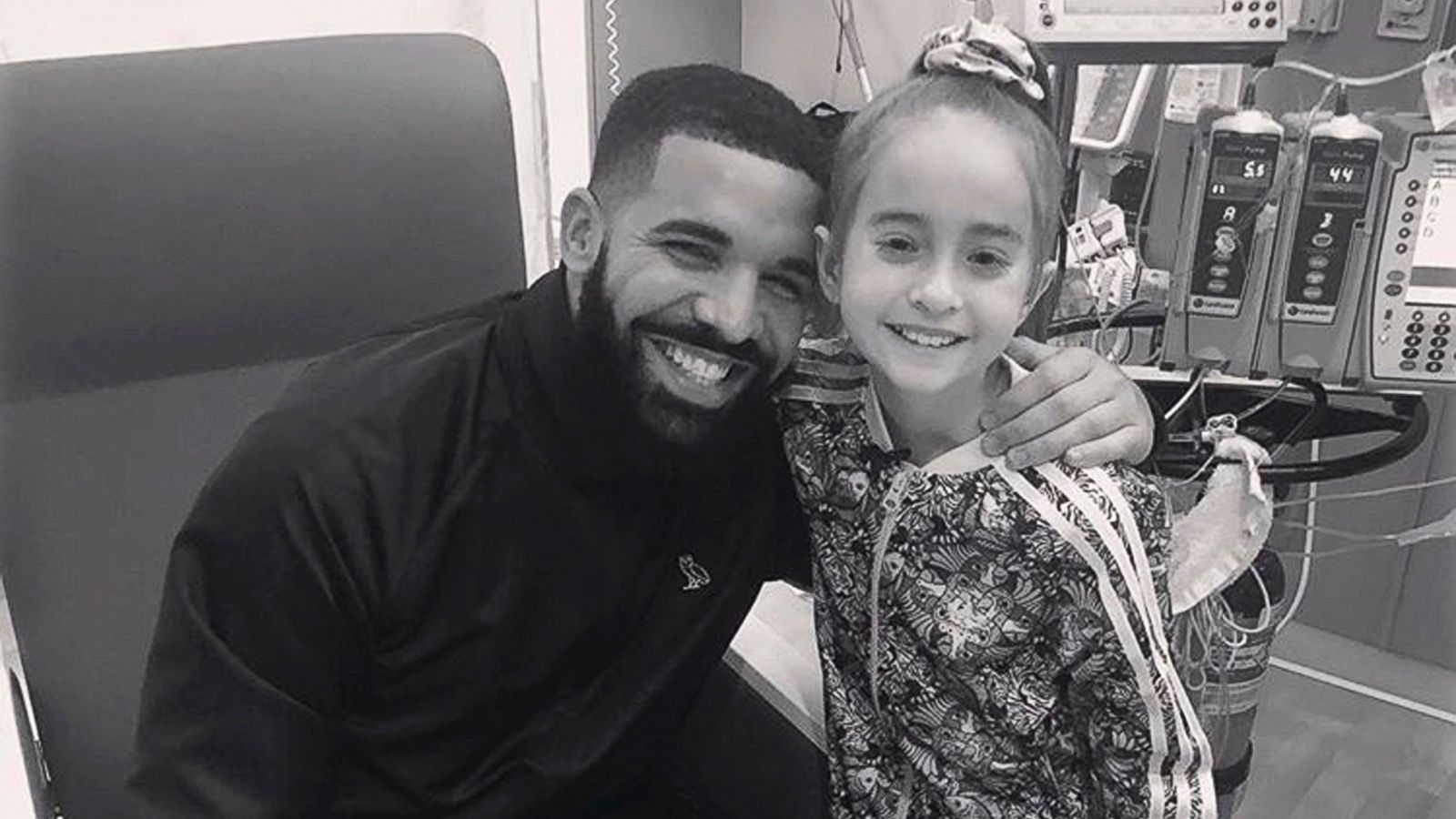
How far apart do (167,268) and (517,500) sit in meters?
0.39

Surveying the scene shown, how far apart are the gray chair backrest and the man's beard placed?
30 cm

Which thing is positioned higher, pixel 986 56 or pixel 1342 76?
pixel 986 56

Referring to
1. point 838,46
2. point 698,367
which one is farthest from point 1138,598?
point 838,46

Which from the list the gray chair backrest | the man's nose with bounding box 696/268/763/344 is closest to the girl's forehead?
the man's nose with bounding box 696/268/763/344

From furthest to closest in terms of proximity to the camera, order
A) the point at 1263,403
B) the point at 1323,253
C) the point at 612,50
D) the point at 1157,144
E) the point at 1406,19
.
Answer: the point at 612,50 → the point at 1406,19 → the point at 1157,144 → the point at 1263,403 → the point at 1323,253

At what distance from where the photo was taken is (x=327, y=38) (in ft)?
3.84

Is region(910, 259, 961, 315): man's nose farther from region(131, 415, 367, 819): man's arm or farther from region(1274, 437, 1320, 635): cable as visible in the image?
region(1274, 437, 1320, 635): cable

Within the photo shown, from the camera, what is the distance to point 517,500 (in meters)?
1.01

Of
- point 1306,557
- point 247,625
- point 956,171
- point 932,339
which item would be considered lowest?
point 1306,557

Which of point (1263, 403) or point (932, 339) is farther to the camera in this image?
point (1263, 403)

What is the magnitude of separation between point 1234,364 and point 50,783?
1.32 metres

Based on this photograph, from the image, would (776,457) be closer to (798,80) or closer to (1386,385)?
(1386,385)

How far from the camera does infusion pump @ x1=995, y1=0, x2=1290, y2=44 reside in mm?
1263

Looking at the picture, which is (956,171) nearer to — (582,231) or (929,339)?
(929,339)
